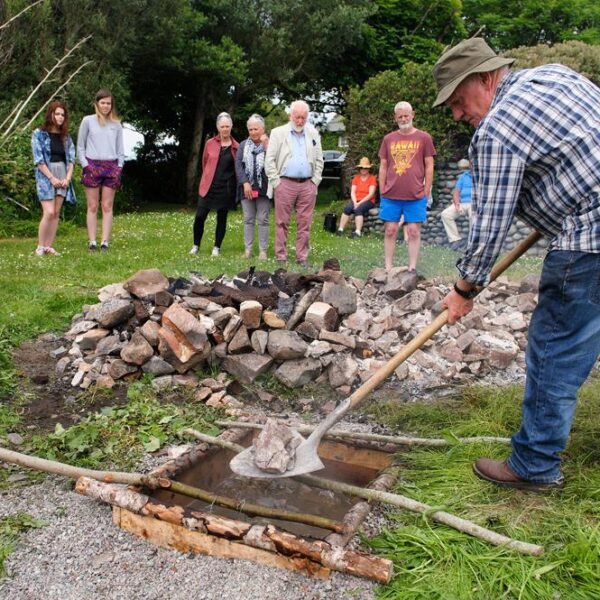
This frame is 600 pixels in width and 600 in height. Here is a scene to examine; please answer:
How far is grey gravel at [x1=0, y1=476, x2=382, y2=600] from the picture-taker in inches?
97.9

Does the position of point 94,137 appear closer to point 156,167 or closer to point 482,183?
point 482,183

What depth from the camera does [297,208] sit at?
25.3ft

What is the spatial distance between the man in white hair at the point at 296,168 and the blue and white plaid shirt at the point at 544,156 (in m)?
4.92

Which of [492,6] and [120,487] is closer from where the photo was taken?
[120,487]

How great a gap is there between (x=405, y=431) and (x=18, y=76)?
12.0 m

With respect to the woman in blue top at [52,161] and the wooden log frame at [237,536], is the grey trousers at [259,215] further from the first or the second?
the wooden log frame at [237,536]

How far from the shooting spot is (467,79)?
2.64 m

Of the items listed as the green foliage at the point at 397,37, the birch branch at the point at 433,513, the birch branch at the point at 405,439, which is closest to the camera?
the birch branch at the point at 433,513

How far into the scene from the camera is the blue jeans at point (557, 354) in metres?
2.53

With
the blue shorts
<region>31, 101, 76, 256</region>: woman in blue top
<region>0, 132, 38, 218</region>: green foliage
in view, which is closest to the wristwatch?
the blue shorts

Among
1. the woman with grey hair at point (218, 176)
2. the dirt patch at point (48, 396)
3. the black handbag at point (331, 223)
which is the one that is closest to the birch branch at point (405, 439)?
the dirt patch at point (48, 396)

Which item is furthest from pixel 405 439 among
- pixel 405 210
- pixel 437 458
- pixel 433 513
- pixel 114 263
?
pixel 114 263

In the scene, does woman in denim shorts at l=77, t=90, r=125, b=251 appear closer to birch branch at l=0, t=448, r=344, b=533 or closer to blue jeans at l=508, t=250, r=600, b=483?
birch branch at l=0, t=448, r=344, b=533

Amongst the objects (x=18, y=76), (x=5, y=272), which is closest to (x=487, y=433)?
(x=5, y=272)
